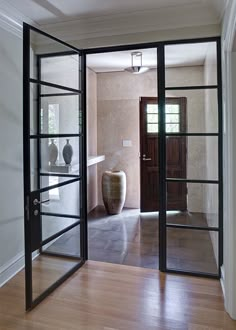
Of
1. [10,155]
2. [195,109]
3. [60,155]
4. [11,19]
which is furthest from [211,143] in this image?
[11,19]

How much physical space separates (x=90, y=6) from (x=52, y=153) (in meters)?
1.51

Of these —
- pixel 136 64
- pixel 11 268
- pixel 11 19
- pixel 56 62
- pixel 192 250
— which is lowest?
pixel 11 268

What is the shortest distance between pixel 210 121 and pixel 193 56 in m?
0.79

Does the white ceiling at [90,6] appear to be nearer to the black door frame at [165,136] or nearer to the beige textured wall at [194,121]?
the black door frame at [165,136]

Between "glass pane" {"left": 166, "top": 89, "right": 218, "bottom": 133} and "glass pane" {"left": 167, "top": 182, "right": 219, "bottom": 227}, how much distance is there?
61 cm

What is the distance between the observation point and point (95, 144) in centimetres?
589

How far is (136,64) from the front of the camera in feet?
16.5

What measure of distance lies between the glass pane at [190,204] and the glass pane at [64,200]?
3.48 feet

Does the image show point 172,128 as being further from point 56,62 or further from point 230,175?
point 56,62

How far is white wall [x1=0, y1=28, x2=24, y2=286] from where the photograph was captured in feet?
9.32

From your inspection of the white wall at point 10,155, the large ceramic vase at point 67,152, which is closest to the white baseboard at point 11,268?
the white wall at point 10,155

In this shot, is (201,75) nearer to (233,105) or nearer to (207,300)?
(233,105)

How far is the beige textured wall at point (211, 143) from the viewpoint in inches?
116

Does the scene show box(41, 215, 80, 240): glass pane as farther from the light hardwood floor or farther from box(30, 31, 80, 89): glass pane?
box(30, 31, 80, 89): glass pane
